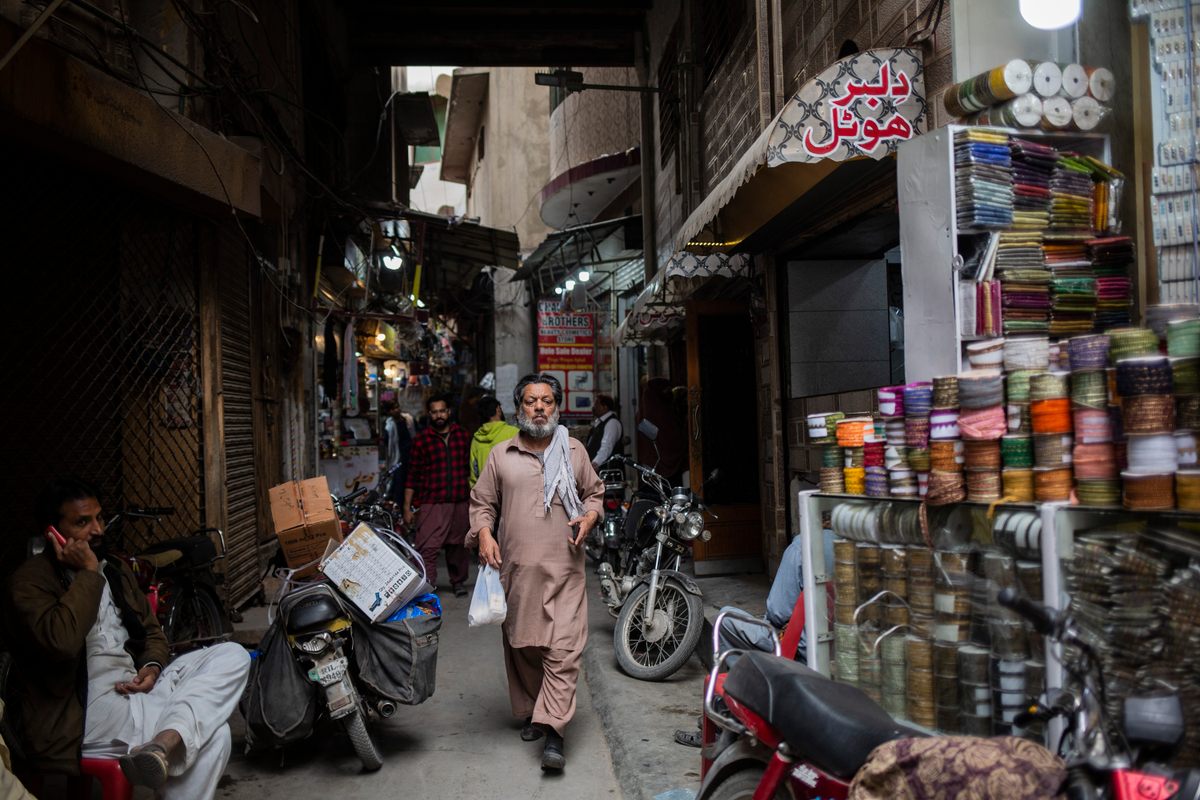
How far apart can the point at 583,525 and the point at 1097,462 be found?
8.98ft

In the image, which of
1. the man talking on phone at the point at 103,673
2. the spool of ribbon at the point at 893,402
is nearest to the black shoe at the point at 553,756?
the man talking on phone at the point at 103,673

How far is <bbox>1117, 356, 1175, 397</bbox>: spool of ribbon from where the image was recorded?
7.11ft

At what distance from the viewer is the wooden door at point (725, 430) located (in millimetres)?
8992

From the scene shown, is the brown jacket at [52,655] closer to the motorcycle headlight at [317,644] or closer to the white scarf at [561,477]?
the motorcycle headlight at [317,644]

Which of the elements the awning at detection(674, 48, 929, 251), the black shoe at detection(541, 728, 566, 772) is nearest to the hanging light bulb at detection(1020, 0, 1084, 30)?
the awning at detection(674, 48, 929, 251)

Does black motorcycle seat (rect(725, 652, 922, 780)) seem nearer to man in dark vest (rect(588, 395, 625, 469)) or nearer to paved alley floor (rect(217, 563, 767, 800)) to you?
paved alley floor (rect(217, 563, 767, 800))

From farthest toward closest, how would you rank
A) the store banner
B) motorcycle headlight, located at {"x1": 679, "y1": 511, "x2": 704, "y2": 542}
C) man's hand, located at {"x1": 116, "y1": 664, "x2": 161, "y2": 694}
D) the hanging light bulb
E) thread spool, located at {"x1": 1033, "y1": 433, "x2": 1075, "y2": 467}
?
the store banner, motorcycle headlight, located at {"x1": 679, "y1": 511, "x2": 704, "y2": 542}, the hanging light bulb, man's hand, located at {"x1": 116, "y1": 664, "x2": 161, "y2": 694}, thread spool, located at {"x1": 1033, "y1": 433, "x2": 1075, "y2": 467}

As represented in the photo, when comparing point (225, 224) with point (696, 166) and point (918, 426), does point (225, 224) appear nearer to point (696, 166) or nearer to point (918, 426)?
point (696, 166)

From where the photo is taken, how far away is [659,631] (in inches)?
228

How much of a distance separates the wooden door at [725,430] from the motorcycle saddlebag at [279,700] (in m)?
5.21

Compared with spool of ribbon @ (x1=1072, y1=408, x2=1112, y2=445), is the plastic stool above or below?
below

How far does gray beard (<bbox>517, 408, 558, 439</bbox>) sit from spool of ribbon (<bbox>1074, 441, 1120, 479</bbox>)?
2.85m

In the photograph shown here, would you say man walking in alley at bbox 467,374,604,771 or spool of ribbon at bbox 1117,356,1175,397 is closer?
spool of ribbon at bbox 1117,356,1175,397

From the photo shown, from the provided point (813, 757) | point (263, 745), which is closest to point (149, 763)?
point (263, 745)
